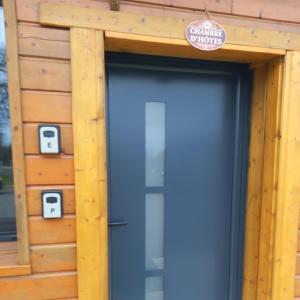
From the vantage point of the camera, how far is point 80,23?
46.5 inches

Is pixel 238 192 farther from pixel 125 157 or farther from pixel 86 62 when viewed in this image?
pixel 86 62

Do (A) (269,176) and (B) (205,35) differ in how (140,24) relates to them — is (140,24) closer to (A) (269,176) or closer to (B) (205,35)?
(B) (205,35)

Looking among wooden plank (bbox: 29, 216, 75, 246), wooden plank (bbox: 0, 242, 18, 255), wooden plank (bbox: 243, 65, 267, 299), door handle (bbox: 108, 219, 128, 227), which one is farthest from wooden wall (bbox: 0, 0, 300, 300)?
wooden plank (bbox: 243, 65, 267, 299)

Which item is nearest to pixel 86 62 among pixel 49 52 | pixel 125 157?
pixel 49 52

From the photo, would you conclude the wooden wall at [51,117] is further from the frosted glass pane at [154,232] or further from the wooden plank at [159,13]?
the frosted glass pane at [154,232]

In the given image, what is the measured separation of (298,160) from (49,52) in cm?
149

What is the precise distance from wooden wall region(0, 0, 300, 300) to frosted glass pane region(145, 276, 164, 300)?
1.76 ft

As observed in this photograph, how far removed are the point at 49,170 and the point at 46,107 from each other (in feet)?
1.02

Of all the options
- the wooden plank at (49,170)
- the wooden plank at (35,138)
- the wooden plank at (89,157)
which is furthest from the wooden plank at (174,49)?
the wooden plank at (49,170)

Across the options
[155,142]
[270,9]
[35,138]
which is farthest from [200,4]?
[35,138]

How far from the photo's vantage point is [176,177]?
62.8 inches

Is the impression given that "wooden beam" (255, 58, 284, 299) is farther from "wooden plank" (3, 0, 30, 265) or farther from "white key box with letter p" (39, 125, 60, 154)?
"wooden plank" (3, 0, 30, 265)

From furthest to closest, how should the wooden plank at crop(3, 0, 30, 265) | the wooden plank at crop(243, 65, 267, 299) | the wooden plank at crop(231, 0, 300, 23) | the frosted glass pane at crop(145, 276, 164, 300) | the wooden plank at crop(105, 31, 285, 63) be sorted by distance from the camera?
the frosted glass pane at crop(145, 276, 164, 300), the wooden plank at crop(243, 65, 267, 299), the wooden plank at crop(231, 0, 300, 23), the wooden plank at crop(105, 31, 285, 63), the wooden plank at crop(3, 0, 30, 265)

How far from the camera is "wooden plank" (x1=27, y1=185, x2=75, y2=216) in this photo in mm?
1226
